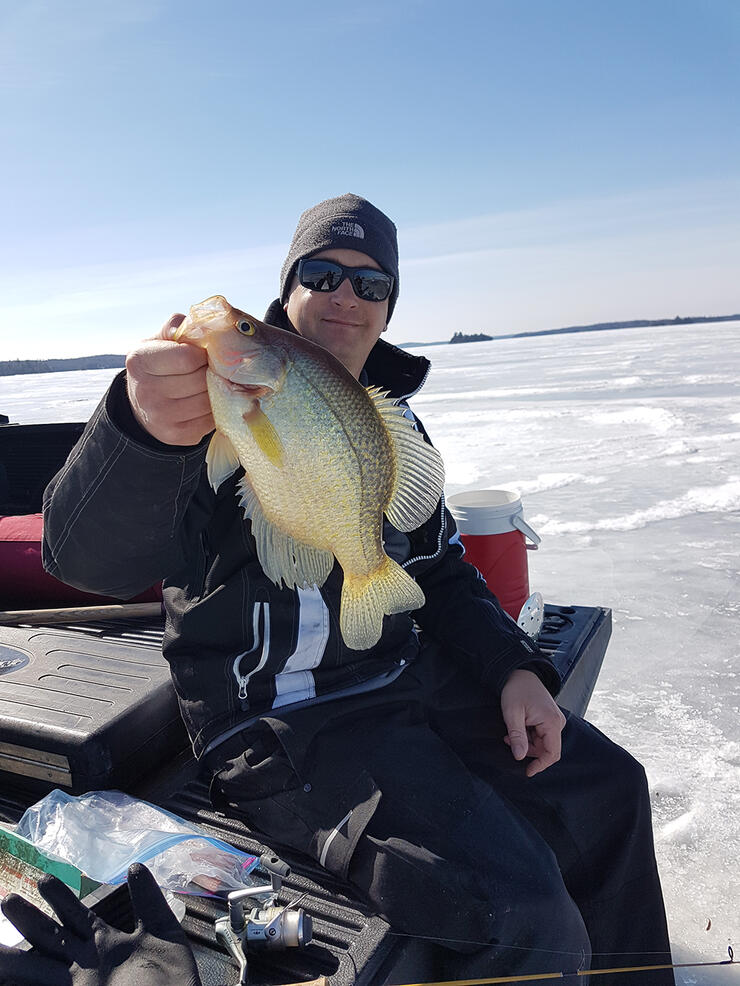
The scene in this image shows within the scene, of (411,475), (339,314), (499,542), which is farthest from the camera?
(499,542)

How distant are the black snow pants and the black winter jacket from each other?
78 millimetres

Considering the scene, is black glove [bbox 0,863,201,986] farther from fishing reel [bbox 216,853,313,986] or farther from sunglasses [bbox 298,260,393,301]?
sunglasses [bbox 298,260,393,301]

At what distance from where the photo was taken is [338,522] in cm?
129

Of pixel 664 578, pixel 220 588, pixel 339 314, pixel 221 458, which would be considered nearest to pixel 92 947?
pixel 220 588

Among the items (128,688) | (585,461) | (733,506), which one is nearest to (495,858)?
(128,688)

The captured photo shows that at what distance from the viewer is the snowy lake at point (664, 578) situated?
238cm

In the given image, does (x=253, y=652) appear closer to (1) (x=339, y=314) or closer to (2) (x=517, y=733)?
(2) (x=517, y=733)

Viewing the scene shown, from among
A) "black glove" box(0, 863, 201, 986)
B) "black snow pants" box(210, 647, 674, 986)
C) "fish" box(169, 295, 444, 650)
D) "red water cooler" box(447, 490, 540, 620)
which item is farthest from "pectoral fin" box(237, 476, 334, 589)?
"red water cooler" box(447, 490, 540, 620)

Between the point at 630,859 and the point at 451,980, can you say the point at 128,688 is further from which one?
the point at 630,859

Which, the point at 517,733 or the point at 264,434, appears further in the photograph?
the point at 517,733

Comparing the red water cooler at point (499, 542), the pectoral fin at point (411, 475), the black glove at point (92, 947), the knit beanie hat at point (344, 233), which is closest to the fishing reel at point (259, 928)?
the black glove at point (92, 947)

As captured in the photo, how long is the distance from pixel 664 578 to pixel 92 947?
14.3 ft

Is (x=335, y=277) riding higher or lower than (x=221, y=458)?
higher

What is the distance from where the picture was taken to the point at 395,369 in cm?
237
